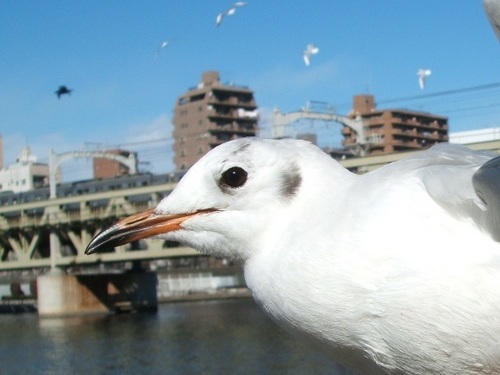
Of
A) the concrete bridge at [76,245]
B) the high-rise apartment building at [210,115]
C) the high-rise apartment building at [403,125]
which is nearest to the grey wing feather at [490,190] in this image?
the concrete bridge at [76,245]

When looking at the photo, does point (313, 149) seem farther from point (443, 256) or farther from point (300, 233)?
point (443, 256)

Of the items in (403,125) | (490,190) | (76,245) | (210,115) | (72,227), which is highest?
(210,115)

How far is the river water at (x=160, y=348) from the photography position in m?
21.5

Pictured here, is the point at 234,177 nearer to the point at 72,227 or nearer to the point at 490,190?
the point at 490,190

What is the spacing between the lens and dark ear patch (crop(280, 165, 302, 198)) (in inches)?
94.9

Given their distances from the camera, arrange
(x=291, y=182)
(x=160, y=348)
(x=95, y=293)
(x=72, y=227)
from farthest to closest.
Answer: (x=95, y=293)
(x=72, y=227)
(x=160, y=348)
(x=291, y=182)

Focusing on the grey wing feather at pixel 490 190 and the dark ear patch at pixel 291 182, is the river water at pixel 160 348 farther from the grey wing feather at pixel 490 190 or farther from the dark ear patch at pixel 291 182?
the grey wing feather at pixel 490 190

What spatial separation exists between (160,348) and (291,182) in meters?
24.9

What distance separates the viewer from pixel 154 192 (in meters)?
43.4

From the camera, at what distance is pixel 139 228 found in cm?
256

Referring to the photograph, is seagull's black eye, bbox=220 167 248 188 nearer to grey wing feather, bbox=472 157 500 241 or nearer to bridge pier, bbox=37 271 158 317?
grey wing feather, bbox=472 157 500 241

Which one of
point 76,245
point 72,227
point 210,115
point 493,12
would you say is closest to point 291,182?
point 493,12

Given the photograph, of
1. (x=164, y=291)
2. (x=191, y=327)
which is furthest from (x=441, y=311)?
(x=164, y=291)

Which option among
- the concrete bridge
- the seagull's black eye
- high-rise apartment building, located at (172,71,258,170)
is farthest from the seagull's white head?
high-rise apartment building, located at (172,71,258,170)
